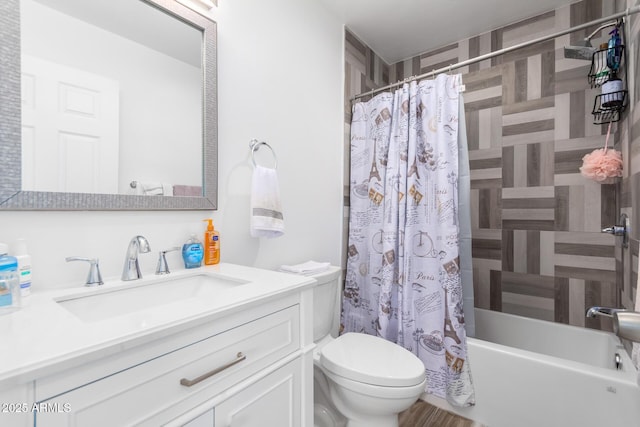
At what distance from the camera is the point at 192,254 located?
1.20 meters

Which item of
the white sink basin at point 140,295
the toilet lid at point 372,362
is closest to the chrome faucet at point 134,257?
the white sink basin at point 140,295

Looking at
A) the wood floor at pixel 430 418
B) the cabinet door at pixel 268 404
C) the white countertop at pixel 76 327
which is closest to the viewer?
the white countertop at pixel 76 327

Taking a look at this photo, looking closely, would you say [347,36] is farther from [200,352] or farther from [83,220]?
[200,352]

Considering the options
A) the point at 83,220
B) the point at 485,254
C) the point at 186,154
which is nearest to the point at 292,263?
the point at 186,154

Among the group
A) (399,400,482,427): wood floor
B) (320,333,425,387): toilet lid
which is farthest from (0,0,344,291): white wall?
(399,400,482,427): wood floor

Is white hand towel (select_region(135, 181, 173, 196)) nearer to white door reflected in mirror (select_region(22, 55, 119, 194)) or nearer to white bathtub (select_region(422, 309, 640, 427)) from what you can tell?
white door reflected in mirror (select_region(22, 55, 119, 194))

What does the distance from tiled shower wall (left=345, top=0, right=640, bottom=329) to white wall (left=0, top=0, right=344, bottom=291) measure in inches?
10.6

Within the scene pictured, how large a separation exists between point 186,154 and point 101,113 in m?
0.31

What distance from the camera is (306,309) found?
102cm

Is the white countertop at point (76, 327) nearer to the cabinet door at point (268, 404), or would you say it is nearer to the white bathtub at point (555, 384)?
the cabinet door at point (268, 404)

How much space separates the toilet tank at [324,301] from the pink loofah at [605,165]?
152cm

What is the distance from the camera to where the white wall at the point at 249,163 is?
95 cm

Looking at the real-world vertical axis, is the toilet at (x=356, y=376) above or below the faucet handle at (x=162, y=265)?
below

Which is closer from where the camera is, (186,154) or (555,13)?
(186,154)
